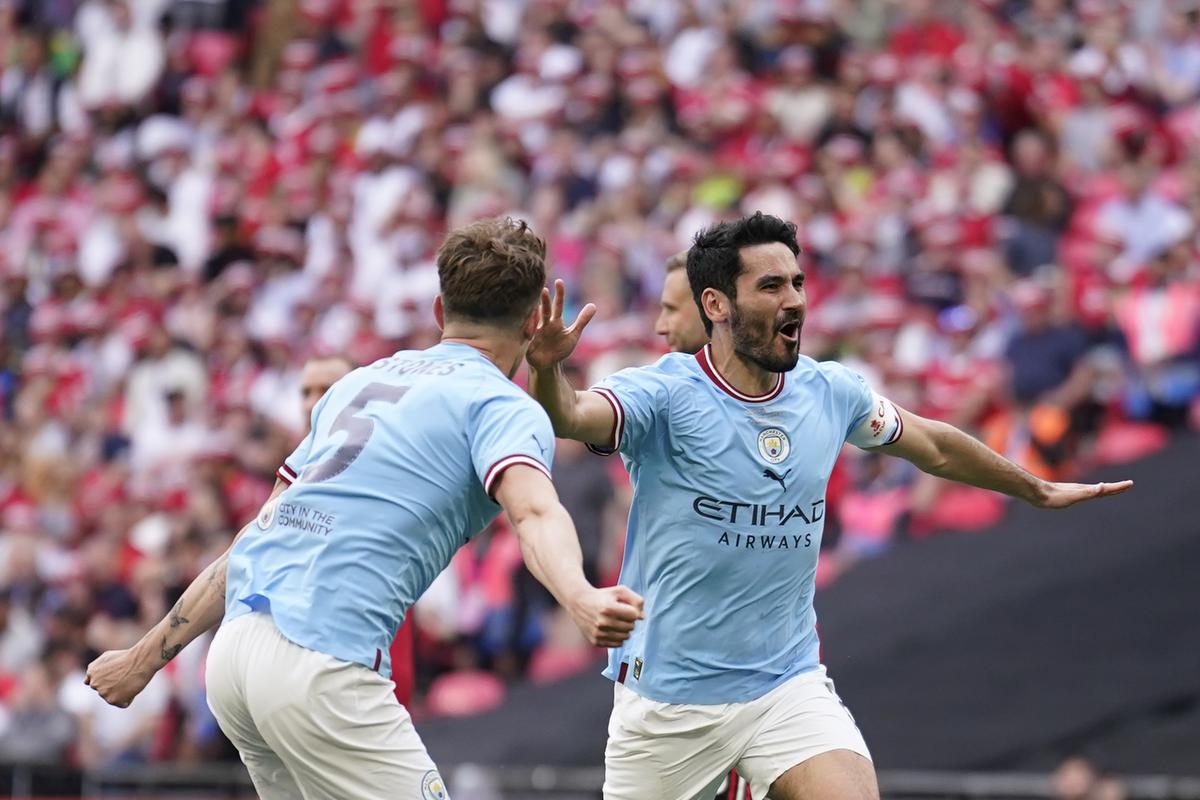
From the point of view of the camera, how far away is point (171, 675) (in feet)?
48.9

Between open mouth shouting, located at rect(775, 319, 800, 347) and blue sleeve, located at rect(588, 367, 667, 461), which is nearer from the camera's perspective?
blue sleeve, located at rect(588, 367, 667, 461)

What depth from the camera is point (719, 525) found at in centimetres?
665

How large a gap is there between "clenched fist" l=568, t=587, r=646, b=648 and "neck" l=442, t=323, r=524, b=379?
1.08 m

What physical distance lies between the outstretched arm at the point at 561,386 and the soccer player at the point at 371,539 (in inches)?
15.8

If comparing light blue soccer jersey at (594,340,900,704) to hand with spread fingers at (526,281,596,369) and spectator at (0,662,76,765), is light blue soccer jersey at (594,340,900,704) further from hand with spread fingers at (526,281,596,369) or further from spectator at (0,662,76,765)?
spectator at (0,662,76,765)

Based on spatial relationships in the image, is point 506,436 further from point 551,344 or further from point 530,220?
point 530,220

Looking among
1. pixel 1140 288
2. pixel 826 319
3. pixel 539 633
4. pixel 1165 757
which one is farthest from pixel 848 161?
pixel 1165 757

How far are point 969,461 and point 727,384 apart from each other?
0.98 m

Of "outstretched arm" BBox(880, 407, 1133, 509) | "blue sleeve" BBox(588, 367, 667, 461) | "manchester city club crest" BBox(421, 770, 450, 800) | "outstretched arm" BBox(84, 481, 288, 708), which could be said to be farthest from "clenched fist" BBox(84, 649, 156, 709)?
"outstretched arm" BBox(880, 407, 1133, 509)

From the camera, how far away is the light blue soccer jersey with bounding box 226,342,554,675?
5332mm

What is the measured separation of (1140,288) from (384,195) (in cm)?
801

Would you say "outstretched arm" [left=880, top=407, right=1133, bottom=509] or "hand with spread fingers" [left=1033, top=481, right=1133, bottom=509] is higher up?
"outstretched arm" [left=880, top=407, right=1133, bottom=509]

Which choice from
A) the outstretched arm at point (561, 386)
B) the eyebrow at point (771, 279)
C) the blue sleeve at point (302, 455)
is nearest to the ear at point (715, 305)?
the eyebrow at point (771, 279)

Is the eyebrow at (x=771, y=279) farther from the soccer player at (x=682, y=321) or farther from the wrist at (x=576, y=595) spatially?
the wrist at (x=576, y=595)
